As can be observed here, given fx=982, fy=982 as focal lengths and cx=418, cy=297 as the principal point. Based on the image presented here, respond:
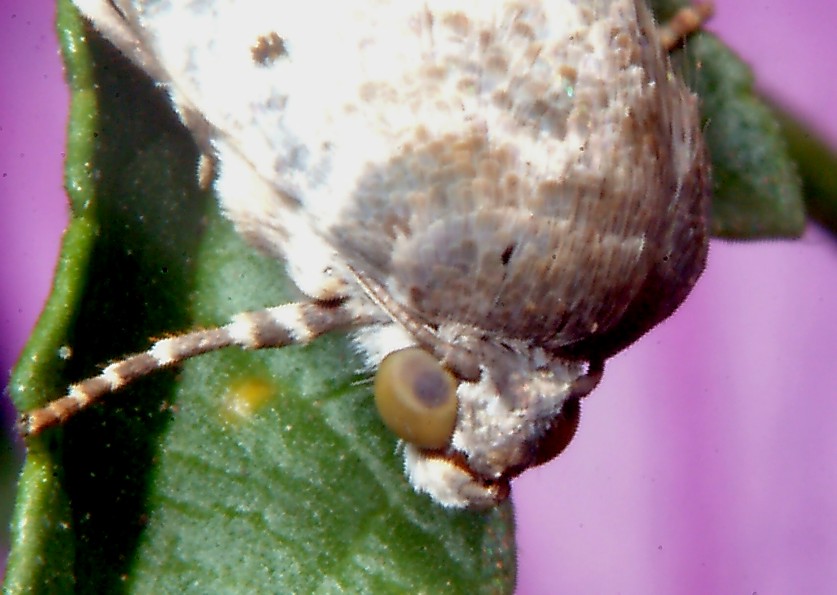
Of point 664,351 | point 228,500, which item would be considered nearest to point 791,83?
point 664,351

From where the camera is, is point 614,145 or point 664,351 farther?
point 664,351

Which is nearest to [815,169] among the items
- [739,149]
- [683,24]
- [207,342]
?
[739,149]

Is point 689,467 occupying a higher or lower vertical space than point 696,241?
lower

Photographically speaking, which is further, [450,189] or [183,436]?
[183,436]

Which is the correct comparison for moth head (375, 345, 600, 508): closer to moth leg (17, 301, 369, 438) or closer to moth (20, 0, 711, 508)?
moth (20, 0, 711, 508)

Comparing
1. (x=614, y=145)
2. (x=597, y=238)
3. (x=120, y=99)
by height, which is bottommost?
(x=597, y=238)

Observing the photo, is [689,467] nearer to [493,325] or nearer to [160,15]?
[493,325]

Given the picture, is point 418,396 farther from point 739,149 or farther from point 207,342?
point 739,149
